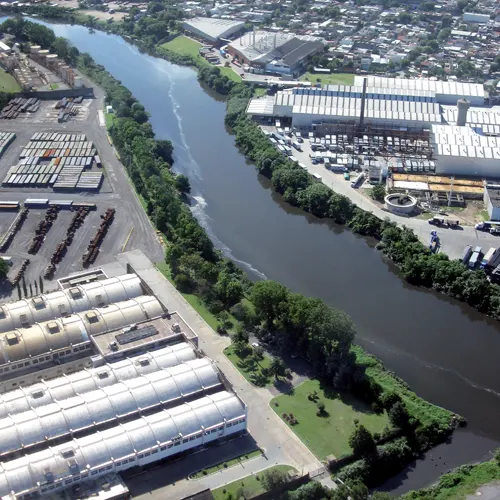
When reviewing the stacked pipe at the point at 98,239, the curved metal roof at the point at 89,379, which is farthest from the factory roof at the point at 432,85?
the curved metal roof at the point at 89,379

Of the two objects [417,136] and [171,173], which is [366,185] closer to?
Answer: [417,136]

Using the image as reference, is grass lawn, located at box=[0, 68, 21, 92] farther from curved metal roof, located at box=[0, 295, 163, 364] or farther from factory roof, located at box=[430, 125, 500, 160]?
curved metal roof, located at box=[0, 295, 163, 364]

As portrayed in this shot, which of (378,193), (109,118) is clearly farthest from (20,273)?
(109,118)

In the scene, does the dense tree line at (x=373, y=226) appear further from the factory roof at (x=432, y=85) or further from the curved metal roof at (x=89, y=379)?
the curved metal roof at (x=89, y=379)

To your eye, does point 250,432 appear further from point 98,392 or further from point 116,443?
point 98,392

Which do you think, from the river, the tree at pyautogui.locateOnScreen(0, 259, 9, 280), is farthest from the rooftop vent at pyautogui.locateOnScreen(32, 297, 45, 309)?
the river
